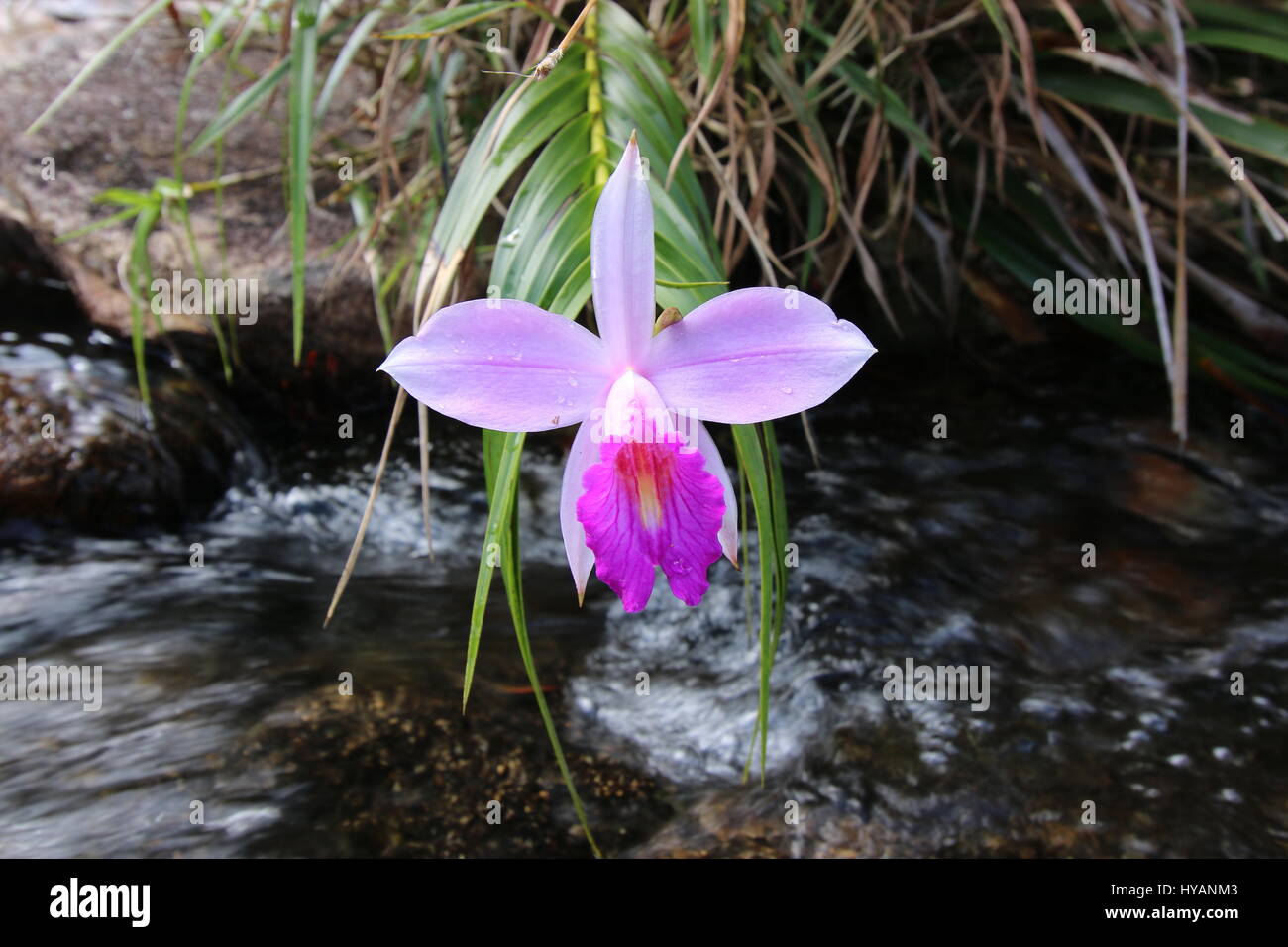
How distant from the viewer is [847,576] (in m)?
2.49

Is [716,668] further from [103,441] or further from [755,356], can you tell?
[103,441]

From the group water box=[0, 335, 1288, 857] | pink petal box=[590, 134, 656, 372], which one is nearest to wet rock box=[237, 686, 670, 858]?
water box=[0, 335, 1288, 857]

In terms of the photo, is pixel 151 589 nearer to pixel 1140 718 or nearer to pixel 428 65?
pixel 428 65

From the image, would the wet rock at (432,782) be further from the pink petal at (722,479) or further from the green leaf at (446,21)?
the green leaf at (446,21)

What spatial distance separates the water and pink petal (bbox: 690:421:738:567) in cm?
67

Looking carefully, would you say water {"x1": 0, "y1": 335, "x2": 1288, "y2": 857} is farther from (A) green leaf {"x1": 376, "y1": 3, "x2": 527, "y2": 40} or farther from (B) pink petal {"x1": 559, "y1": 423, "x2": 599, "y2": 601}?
(A) green leaf {"x1": 376, "y1": 3, "x2": 527, "y2": 40}

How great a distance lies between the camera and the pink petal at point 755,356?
1.13 m

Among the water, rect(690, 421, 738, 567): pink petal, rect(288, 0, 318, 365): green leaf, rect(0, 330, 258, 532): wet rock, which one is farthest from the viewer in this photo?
rect(0, 330, 258, 532): wet rock

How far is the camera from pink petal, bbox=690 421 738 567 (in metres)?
1.23

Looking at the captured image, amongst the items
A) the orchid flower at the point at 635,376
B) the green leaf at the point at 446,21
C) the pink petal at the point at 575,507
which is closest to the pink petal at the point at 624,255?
the orchid flower at the point at 635,376

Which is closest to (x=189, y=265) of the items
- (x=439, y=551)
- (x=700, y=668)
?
(x=439, y=551)

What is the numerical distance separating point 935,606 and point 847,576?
23 centimetres

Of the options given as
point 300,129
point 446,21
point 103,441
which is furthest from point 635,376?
point 103,441

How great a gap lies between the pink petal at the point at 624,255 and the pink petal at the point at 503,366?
39mm
